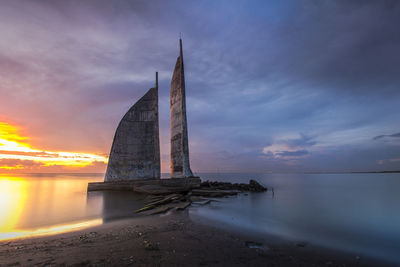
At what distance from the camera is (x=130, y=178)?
71.9 feet

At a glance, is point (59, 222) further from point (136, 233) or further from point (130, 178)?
point (130, 178)

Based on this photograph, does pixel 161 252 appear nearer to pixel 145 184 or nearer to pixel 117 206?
pixel 117 206

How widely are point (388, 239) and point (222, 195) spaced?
1199 cm

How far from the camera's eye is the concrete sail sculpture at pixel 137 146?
21906mm

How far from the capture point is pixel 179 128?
22.1 meters

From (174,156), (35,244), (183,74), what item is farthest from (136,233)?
(183,74)

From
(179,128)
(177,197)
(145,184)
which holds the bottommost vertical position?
(177,197)

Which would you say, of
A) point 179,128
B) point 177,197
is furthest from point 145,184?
point 177,197

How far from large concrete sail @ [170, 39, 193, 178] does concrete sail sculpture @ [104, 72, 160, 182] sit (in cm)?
190

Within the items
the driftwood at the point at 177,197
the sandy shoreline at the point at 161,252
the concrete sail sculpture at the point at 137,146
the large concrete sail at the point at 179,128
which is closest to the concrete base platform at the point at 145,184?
the driftwood at the point at 177,197

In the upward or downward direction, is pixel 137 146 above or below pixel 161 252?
above

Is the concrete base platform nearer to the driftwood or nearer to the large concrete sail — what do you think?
the driftwood

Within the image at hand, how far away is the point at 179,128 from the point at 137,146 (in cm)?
505

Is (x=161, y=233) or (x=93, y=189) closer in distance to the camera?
(x=161, y=233)
